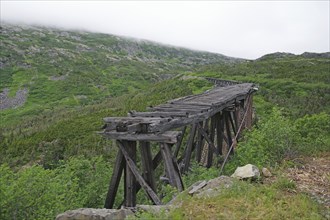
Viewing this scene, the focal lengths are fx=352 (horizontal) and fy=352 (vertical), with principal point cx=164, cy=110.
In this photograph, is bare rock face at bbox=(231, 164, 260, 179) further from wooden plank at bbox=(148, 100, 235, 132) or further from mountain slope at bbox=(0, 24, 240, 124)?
mountain slope at bbox=(0, 24, 240, 124)

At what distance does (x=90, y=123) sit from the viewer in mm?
32406

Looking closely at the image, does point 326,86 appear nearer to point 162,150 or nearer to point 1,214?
point 162,150

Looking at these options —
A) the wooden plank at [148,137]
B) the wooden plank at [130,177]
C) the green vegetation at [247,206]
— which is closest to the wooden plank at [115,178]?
the wooden plank at [130,177]

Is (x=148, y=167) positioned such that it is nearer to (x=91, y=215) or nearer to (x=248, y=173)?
(x=248, y=173)

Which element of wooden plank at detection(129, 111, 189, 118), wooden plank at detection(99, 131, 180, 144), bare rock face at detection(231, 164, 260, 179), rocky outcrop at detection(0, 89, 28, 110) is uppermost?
wooden plank at detection(129, 111, 189, 118)

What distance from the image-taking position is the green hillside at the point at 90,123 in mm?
7980

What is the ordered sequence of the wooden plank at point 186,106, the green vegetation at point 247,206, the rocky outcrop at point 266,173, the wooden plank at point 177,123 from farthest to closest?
1. the wooden plank at point 186,106
2. the rocky outcrop at point 266,173
3. the wooden plank at point 177,123
4. the green vegetation at point 247,206

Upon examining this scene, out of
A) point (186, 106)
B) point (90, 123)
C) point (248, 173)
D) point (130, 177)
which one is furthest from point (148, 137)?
point (90, 123)

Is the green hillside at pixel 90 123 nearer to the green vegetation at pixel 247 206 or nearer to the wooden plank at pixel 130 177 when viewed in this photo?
the green vegetation at pixel 247 206

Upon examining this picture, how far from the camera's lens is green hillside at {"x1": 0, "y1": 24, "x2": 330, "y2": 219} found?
7.98 meters

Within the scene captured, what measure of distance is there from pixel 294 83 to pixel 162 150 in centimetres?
3108

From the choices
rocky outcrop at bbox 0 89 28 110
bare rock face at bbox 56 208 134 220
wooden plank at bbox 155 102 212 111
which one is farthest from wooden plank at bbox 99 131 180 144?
rocky outcrop at bbox 0 89 28 110

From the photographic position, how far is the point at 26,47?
108312 mm

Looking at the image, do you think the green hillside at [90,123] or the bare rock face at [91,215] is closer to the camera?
the bare rock face at [91,215]
